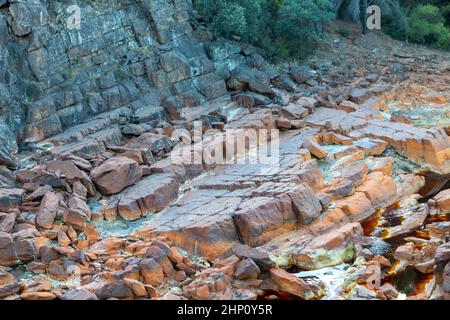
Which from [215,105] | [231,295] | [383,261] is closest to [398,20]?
[215,105]

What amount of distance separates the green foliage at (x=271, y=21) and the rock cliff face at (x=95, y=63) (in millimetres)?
1230

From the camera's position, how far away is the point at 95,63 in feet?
76.2

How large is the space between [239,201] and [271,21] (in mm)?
13864

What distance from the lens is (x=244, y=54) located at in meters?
26.9

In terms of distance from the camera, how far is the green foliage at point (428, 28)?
32.9 m

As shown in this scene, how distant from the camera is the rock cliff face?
69.7ft

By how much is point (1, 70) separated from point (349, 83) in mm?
13831

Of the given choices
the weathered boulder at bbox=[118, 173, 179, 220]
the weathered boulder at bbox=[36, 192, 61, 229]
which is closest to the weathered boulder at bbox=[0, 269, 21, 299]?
the weathered boulder at bbox=[36, 192, 61, 229]

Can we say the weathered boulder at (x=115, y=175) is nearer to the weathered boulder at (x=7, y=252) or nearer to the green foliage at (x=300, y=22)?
the weathered boulder at (x=7, y=252)

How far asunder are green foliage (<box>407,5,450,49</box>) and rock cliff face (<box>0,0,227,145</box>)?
504 inches

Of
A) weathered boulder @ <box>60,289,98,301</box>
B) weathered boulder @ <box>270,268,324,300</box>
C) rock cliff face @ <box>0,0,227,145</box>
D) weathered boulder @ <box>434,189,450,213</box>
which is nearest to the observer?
weathered boulder @ <box>60,289,98,301</box>

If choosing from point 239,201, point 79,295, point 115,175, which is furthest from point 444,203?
point 79,295

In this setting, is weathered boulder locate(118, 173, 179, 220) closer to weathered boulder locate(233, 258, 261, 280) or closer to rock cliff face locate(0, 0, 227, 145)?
weathered boulder locate(233, 258, 261, 280)

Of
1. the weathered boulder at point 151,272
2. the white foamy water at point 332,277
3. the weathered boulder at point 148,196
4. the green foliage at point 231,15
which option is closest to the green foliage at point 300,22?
the green foliage at point 231,15
